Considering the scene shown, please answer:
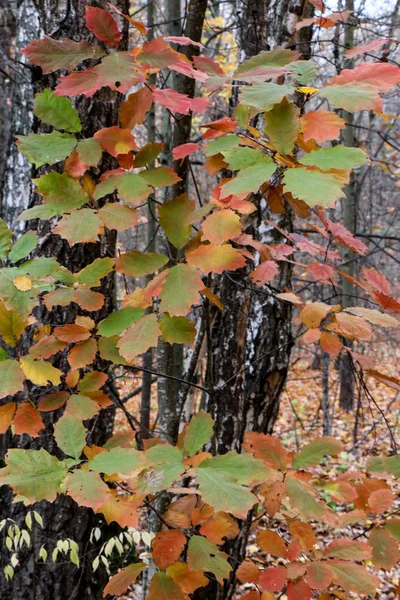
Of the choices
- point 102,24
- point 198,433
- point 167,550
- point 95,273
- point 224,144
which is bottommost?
point 167,550

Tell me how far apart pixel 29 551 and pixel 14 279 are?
1521mm

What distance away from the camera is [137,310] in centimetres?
130

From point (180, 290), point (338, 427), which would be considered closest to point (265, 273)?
point (180, 290)

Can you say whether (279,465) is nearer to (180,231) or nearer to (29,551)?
(180,231)

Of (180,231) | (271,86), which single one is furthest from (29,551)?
(271,86)

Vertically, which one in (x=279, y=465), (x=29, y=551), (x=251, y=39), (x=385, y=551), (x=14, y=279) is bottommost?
(x=29, y=551)

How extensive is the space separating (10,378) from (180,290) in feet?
1.56

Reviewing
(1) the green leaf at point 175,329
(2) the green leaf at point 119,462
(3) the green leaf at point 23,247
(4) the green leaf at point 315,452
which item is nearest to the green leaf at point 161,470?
(2) the green leaf at point 119,462

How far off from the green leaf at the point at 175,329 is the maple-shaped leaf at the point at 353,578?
792mm

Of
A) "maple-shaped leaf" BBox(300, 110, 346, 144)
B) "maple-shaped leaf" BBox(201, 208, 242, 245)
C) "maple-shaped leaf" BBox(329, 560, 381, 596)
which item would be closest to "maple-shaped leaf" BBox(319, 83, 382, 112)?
"maple-shaped leaf" BBox(300, 110, 346, 144)

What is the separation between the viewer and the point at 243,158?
3.43 ft

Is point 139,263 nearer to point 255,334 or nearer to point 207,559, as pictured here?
point 207,559

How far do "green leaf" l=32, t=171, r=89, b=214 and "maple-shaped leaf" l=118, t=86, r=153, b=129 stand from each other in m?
0.23

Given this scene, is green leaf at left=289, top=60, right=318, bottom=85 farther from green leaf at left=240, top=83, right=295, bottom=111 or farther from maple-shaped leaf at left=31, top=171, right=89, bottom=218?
maple-shaped leaf at left=31, top=171, right=89, bottom=218
